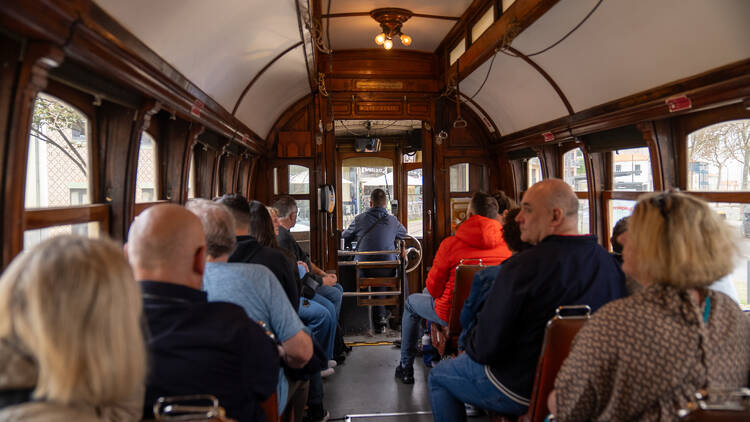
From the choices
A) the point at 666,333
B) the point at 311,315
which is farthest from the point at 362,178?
the point at 666,333

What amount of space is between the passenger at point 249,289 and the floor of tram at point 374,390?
156 cm

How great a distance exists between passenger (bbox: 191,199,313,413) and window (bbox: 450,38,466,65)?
3454 millimetres

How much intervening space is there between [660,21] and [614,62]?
0.63 metres

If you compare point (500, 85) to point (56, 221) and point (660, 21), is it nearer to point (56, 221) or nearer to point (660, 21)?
point (660, 21)

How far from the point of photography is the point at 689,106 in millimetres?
2906

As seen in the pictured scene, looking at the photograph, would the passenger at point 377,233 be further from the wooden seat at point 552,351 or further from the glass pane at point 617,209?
the wooden seat at point 552,351

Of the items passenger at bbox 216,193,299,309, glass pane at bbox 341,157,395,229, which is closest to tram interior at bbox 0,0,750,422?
passenger at bbox 216,193,299,309

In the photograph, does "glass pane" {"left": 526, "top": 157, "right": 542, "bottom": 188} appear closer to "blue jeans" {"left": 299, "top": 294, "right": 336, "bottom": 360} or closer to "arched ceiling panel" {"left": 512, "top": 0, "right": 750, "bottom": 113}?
"arched ceiling panel" {"left": 512, "top": 0, "right": 750, "bottom": 113}

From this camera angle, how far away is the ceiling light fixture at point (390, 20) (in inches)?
173

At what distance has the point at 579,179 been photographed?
490 cm

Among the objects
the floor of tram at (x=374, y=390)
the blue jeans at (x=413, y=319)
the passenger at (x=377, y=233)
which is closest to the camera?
the floor of tram at (x=374, y=390)

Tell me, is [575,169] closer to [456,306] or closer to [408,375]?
[456,306]

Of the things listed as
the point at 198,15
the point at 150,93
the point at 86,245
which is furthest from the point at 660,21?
the point at 86,245

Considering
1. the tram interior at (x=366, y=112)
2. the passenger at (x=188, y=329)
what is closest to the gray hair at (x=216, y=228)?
the tram interior at (x=366, y=112)
